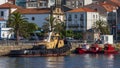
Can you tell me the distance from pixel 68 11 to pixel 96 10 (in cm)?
675

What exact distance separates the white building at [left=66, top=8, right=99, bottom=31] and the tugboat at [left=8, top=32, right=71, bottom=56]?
134ft

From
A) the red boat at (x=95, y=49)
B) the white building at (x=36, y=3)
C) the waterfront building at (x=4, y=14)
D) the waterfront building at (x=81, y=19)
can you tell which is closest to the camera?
the red boat at (x=95, y=49)

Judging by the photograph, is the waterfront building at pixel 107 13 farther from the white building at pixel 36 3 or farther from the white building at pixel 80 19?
the white building at pixel 36 3

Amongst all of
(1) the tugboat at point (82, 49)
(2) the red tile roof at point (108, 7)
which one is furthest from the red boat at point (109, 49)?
(2) the red tile roof at point (108, 7)

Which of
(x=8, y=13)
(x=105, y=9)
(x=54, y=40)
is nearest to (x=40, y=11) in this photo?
(x=8, y=13)

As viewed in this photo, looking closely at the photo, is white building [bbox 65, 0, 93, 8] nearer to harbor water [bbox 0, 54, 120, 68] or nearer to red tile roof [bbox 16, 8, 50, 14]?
red tile roof [bbox 16, 8, 50, 14]

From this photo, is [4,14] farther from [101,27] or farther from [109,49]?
[109,49]

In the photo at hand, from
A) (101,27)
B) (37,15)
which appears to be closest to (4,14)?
(37,15)

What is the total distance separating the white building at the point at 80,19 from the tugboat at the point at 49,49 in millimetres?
40793

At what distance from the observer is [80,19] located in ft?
507

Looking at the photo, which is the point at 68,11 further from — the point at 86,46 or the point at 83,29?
the point at 86,46

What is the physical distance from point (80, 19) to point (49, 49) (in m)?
48.4

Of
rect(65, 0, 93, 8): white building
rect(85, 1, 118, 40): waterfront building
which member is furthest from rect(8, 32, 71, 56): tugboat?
rect(65, 0, 93, 8): white building

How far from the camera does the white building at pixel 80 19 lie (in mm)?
153875
